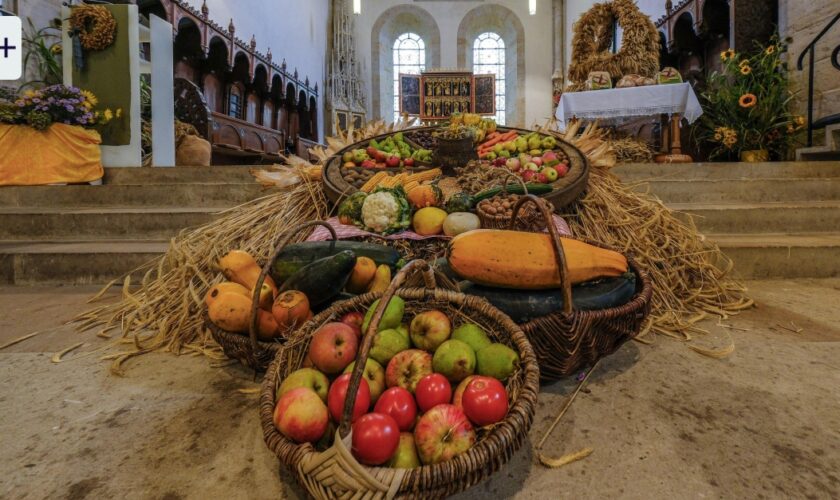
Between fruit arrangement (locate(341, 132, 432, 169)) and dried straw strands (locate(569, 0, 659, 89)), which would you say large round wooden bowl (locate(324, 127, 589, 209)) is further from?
dried straw strands (locate(569, 0, 659, 89))

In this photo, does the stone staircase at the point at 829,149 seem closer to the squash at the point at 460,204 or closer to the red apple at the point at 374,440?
the squash at the point at 460,204

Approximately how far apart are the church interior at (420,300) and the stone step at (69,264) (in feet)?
0.05

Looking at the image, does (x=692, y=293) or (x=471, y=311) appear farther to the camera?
(x=692, y=293)

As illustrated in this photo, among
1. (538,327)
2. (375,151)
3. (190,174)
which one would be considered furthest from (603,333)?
(190,174)

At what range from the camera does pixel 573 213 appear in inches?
81.2

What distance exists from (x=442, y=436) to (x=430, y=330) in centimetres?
27

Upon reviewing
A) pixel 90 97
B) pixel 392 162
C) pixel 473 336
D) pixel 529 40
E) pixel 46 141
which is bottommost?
pixel 473 336

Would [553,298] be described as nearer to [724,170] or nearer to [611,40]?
[724,170]

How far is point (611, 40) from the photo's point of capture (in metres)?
5.96

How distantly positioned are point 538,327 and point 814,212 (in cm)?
297

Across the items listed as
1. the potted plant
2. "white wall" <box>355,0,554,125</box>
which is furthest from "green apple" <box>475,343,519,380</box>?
"white wall" <box>355,0,554,125</box>

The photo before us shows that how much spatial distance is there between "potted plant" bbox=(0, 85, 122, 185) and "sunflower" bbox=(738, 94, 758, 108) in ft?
20.6

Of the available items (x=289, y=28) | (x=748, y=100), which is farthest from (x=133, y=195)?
(x=289, y=28)

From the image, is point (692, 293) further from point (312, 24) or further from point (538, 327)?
point (312, 24)
